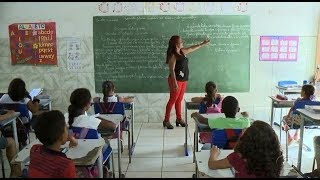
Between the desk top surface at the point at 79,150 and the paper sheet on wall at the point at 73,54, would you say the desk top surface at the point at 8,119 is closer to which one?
the desk top surface at the point at 79,150

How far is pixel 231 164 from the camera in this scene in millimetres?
2102

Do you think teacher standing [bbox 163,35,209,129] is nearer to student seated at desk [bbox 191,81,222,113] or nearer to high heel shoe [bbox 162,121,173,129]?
high heel shoe [bbox 162,121,173,129]

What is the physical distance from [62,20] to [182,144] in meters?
3.06

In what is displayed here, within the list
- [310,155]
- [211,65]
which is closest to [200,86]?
[211,65]

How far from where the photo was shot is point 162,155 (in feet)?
14.8

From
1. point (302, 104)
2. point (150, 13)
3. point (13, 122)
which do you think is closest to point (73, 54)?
point (150, 13)

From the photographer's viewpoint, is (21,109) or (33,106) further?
(33,106)

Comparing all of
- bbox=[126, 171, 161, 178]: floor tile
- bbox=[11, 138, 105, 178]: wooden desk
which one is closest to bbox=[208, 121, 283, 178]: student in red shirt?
bbox=[11, 138, 105, 178]: wooden desk

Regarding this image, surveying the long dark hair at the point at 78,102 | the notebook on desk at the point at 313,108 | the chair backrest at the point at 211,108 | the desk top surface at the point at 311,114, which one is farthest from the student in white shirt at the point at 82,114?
the notebook on desk at the point at 313,108

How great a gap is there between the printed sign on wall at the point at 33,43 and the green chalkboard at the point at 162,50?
78 cm

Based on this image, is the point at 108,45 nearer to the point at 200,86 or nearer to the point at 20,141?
the point at 200,86

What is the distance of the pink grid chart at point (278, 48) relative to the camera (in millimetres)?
5992

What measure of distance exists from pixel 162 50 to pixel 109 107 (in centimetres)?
229

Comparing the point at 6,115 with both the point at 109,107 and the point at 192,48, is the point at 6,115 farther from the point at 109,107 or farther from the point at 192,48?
the point at 192,48
